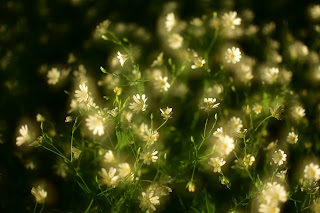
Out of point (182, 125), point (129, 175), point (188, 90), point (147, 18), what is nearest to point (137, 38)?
point (147, 18)

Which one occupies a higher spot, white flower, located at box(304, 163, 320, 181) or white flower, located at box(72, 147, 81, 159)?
white flower, located at box(304, 163, 320, 181)

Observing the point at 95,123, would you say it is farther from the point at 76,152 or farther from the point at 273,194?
the point at 273,194

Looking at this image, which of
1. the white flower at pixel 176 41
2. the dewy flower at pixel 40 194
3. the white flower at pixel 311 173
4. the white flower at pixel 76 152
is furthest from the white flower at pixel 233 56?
the dewy flower at pixel 40 194

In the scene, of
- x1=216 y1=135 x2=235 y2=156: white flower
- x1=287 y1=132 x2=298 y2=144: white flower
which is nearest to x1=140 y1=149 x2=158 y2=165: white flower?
x1=216 y1=135 x2=235 y2=156: white flower

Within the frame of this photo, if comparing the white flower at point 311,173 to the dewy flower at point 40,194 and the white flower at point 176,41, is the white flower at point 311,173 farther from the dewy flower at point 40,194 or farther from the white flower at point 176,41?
the dewy flower at point 40,194

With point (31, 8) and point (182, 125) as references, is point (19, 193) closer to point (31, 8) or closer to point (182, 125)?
point (182, 125)

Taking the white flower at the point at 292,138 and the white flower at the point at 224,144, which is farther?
the white flower at the point at 292,138

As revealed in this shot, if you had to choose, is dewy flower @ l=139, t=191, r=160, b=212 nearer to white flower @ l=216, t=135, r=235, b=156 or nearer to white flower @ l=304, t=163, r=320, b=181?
white flower @ l=216, t=135, r=235, b=156

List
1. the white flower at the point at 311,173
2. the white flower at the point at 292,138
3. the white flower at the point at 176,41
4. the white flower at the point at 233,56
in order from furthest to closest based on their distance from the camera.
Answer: the white flower at the point at 176,41 < the white flower at the point at 233,56 < the white flower at the point at 292,138 < the white flower at the point at 311,173

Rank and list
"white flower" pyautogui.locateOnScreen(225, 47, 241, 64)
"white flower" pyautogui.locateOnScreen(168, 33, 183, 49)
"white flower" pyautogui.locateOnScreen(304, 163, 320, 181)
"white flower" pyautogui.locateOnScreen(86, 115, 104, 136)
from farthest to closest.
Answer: "white flower" pyautogui.locateOnScreen(168, 33, 183, 49)
"white flower" pyautogui.locateOnScreen(225, 47, 241, 64)
"white flower" pyautogui.locateOnScreen(304, 163, 320, 181)
"white flower" pyautogui.locateOnScreen(86, 115, 104, 136)

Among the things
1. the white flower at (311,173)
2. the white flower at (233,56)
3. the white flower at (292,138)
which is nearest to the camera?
the white flower at (311,173)

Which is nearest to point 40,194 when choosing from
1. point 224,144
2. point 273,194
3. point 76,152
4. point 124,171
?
point 76,152
